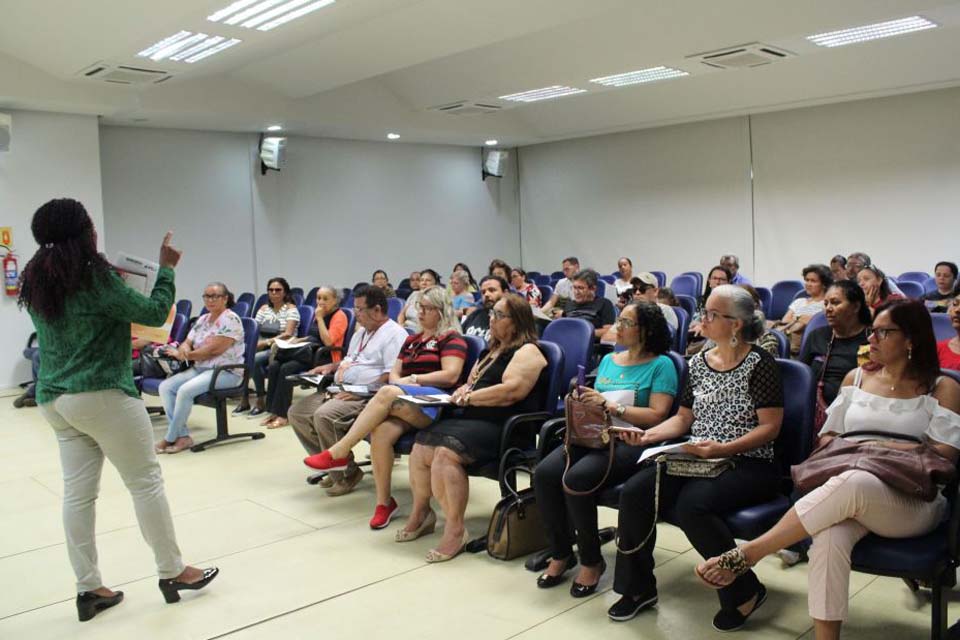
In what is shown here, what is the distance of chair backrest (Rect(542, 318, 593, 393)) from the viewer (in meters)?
4.35

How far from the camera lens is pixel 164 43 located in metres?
7.43

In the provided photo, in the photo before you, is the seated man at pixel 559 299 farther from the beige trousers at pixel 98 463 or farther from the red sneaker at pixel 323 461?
the beige trousers at pixel 98 463

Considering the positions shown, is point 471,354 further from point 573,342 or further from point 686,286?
point 686,286

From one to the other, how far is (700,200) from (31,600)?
35.0 feet

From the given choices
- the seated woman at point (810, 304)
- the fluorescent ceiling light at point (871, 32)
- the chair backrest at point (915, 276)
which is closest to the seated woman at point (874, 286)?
the seated woman at point (810, 304)

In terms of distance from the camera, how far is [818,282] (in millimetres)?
6051

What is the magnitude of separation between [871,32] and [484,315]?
207 inches

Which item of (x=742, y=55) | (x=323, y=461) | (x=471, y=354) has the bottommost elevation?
(x=323, y=461)

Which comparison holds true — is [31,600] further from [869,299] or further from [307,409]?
[869,299]

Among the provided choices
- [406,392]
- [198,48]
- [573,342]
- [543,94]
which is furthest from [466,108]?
[406,392]

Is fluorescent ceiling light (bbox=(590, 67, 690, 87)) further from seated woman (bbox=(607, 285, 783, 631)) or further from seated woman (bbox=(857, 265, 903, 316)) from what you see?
seated woman (bbox=(607, 285, 783, 631))

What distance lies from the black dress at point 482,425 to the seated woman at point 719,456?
2.45ft

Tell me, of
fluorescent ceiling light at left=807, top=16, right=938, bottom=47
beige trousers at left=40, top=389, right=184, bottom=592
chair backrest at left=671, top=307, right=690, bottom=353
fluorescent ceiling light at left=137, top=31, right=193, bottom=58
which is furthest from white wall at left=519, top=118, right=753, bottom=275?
beige trousers at left=40, top=389, right=184, bottom=592

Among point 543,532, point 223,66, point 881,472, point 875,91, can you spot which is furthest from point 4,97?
point 875,91
